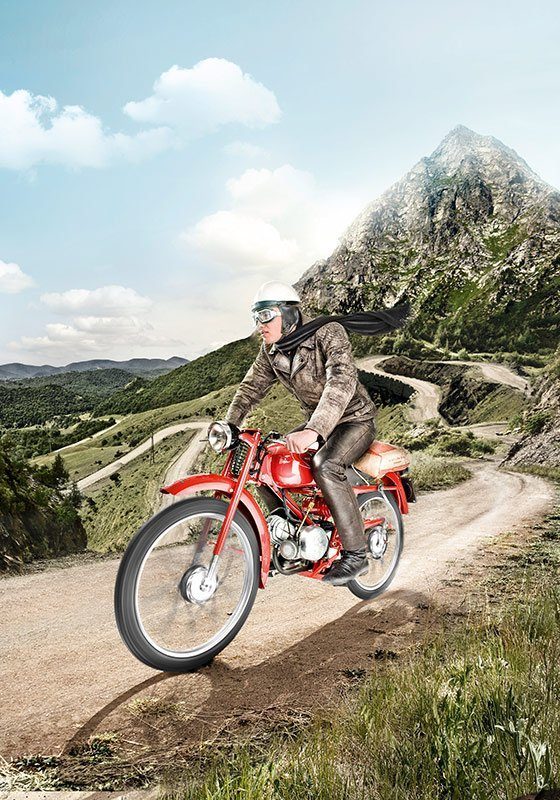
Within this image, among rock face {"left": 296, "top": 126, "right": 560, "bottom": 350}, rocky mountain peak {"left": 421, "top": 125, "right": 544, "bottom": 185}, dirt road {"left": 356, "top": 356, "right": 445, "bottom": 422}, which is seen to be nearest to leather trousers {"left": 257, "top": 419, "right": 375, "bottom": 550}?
dirt road {"left": 356, "top": 356, "right": 445, "bottom": 422}

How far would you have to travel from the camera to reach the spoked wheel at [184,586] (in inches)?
173

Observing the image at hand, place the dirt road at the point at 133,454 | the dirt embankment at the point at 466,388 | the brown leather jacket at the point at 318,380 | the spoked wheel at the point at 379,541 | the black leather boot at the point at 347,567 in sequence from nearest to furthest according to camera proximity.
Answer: the brown leather jacket at the point at 318,380
the black leather boot at the point at 347,567
the spoked wheel at the point at 379,541
the dirt embankment at the point at 466,388
the dirt road at the point at 133,454

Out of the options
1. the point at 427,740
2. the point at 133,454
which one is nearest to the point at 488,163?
the point at 133,454

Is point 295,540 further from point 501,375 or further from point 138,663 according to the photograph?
point 501,375

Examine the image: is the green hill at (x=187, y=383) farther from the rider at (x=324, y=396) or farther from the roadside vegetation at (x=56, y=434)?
the rider at (x=324, y=396)

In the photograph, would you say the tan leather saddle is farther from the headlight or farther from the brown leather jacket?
the headlight

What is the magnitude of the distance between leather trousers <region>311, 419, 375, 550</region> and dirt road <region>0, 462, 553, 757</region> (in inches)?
35.3

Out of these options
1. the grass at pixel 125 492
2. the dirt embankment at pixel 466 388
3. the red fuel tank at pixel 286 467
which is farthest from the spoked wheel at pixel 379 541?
the grass at pixel 125 492

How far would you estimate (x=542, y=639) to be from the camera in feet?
16.2

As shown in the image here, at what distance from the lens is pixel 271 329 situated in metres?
5.52

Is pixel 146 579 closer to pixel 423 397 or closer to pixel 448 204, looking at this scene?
pixel 423 397

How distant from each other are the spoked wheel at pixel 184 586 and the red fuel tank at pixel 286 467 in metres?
0.59

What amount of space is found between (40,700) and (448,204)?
564ft

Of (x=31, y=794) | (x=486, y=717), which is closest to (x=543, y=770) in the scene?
(x=486, y=717)
